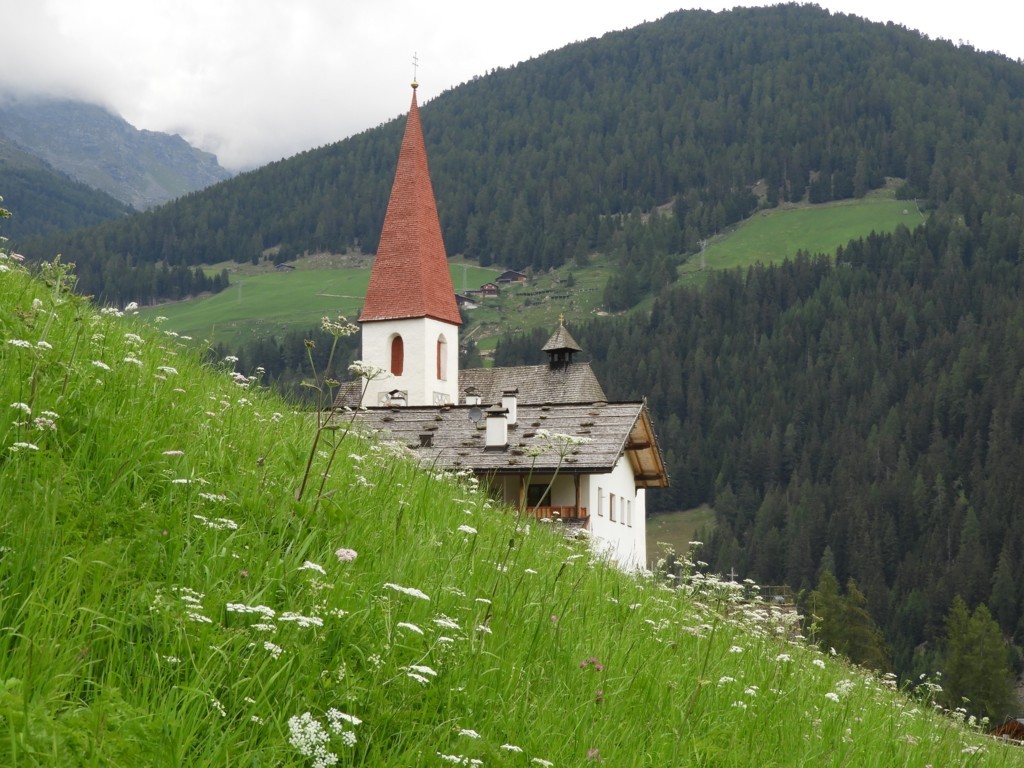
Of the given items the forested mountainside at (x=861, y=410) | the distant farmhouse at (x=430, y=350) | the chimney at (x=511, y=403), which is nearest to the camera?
the chimney at (x=511, y=403)

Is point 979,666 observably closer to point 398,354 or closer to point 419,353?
point 419,353

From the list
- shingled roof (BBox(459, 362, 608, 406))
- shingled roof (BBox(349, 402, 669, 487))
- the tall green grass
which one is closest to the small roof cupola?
shingled roof (BBox(459, 362, 608, 406))

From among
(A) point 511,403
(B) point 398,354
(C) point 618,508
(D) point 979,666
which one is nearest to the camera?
(A) point 511,403

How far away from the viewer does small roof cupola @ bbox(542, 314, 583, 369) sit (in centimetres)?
6128

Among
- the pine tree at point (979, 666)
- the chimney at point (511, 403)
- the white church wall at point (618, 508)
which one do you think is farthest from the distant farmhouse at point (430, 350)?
the pine tree at point (979, 666)

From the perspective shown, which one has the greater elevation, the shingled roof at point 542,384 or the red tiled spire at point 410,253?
the red tiled spire at point 410,253

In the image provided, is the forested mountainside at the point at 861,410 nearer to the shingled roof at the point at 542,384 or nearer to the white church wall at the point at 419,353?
the shingled roof at the point at 542,384

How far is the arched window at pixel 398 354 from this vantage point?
190 ft

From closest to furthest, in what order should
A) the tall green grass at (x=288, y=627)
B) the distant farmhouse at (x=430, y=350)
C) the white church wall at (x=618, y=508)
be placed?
the tall green grass at (x=288, y=627) → the white church wall at (x=618, y=508) → the distant farmhouse at (x=430, y=350)

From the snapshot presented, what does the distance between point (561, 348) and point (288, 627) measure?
A: 191 feet

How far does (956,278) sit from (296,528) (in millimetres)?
179409

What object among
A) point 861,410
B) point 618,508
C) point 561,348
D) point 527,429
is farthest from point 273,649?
point 861,410

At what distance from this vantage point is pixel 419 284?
57844mm

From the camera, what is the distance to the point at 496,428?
3027 cm
